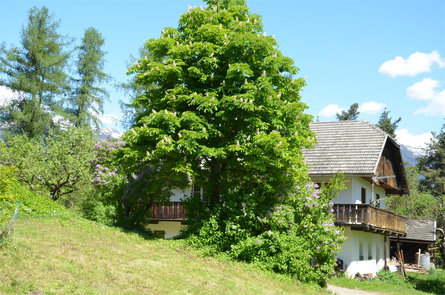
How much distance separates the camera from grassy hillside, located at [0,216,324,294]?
9584 mm

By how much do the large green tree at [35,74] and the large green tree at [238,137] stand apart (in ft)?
62.6

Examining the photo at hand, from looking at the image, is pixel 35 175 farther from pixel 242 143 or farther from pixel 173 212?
pixel 242 143

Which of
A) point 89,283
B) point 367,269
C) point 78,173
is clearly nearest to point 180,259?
point 89,283

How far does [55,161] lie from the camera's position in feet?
71.8

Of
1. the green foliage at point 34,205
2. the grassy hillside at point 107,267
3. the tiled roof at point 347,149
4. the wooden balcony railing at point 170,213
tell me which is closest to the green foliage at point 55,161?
the wooden balcony railing at point 170,213

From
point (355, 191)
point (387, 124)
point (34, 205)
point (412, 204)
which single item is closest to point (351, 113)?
point (387, 124)

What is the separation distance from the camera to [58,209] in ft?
55.3

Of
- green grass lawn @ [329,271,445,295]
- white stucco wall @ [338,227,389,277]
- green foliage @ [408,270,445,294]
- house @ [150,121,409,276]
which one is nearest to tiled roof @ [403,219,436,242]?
green grass lawn @ [329,271,445,295]

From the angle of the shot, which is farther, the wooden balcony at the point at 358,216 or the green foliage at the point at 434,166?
the green foliage at the point at 434,166

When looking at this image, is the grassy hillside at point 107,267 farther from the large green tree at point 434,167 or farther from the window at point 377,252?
the large green tree at point 434,167

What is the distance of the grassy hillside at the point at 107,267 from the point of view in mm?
9584

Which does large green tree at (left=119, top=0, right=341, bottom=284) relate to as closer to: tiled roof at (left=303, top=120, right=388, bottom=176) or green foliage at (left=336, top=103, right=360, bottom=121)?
tiled roof at (left=303, top=120, right=388, bottom=176)

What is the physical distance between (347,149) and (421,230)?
14.9m

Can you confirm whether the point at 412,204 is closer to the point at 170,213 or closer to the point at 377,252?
the point at 377,252
